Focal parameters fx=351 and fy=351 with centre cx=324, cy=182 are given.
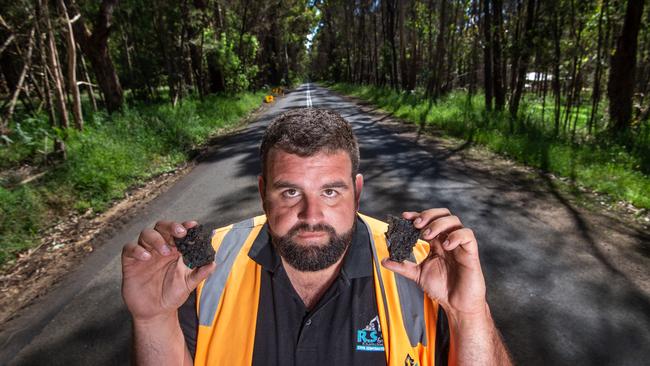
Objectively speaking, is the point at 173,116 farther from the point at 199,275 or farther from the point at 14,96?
the point at 199,275

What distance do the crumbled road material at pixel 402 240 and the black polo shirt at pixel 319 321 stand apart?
167mm

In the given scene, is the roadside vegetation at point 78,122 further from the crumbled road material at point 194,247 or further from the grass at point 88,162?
the crumbled road material at point 194,247

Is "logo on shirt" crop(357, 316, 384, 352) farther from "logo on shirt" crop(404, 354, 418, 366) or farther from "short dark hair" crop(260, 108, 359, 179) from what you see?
"short dark hair" crop(260, 108, 359, 179)

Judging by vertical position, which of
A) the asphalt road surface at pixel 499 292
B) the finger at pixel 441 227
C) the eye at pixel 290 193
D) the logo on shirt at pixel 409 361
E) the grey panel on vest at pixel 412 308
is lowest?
the asphalt road surface at pixel 499 292

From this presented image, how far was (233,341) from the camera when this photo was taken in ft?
5.47

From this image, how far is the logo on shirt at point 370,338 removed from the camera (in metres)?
1.68

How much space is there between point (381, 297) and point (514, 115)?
12.8 metres

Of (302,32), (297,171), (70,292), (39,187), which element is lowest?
(70,292)

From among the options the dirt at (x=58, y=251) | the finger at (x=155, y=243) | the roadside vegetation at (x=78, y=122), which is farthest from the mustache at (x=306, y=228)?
the roadside vegetation at (x=78, y=122)

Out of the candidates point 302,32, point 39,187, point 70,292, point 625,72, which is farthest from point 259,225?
point 302,32

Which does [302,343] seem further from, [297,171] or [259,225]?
[297,171]

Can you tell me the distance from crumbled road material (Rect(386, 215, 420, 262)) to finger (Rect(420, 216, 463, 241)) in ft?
0.35

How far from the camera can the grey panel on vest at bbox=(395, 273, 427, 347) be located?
1.66 m

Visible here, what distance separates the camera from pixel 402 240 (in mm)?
1784
